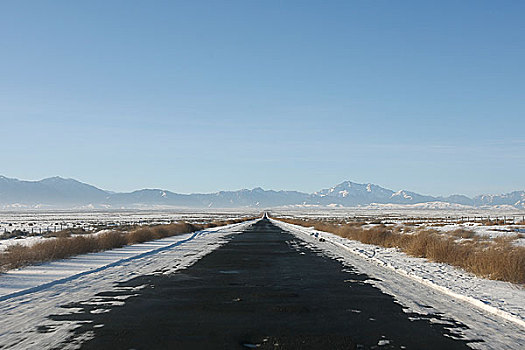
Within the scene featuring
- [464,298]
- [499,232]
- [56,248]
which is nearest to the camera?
[464,298]

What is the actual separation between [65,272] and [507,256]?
12979mm

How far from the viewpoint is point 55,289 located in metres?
12.3

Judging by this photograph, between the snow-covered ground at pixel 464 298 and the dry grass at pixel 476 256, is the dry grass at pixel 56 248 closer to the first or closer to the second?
the snow-covered ground at pixel 464 298

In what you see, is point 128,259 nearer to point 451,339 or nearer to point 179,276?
point 179,276

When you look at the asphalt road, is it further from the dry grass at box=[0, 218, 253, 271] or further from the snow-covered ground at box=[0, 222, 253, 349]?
the dry grass at box=[0, 218, 253, 271]

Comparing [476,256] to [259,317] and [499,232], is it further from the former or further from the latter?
[499,232]

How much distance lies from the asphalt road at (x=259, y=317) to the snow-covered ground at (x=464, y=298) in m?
0.44

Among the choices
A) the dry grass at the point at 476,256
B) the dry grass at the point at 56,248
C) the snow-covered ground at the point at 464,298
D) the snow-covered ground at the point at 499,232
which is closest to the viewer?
the snow-covered ground at the point at 464,298

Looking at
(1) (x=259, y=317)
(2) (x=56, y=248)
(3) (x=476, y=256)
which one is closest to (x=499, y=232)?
(3) (x=476, y=256)

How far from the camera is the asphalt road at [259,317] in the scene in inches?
286

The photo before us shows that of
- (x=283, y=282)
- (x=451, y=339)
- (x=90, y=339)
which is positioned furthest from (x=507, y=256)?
(x=90, y=339)

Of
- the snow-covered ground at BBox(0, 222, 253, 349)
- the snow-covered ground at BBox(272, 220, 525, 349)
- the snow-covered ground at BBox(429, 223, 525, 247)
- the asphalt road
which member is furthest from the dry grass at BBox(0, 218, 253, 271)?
the snow-covered ground at BBox(429, 223, 525, 247)

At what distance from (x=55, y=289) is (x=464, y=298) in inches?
367

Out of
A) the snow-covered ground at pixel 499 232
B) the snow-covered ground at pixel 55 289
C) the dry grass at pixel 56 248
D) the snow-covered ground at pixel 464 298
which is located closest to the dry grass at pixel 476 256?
the snow-covered ground at pixel 464 298
